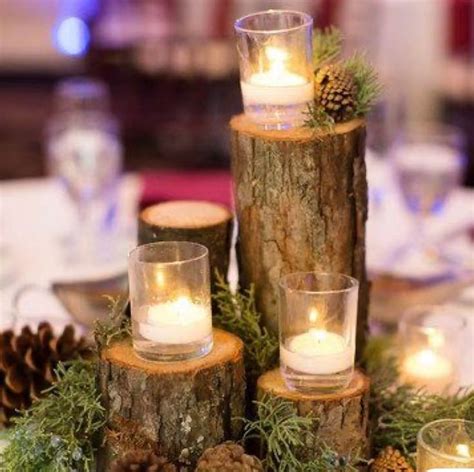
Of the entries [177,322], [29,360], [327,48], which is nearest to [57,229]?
[29,360]

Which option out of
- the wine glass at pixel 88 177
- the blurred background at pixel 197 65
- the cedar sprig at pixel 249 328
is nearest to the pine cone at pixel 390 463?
the cedar sprig at pixel 249 328

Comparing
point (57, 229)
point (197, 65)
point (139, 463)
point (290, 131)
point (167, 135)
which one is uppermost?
point (290, 131)

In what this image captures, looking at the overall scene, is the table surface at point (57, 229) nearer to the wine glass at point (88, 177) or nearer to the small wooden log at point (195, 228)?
the wine glass at point (88, 177)

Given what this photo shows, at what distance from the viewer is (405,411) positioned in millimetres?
1221

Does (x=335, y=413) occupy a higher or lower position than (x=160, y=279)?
lower

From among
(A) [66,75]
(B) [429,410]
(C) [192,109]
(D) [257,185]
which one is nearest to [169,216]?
(D) [257,185]

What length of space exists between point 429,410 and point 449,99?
3.65m

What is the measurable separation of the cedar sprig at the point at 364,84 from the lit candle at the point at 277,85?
0.06m

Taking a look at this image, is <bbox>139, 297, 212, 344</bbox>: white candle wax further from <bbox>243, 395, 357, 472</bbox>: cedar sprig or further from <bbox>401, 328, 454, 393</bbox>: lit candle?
<bbox>401, 328, 454, 393</bbox>: lit candle

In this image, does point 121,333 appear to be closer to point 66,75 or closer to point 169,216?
point 169,216

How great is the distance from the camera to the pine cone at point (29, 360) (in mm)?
1276

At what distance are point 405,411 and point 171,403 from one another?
11.6 inches

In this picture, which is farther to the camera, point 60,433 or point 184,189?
point 184,189

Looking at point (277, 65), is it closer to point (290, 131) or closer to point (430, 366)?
point (290, 131)
